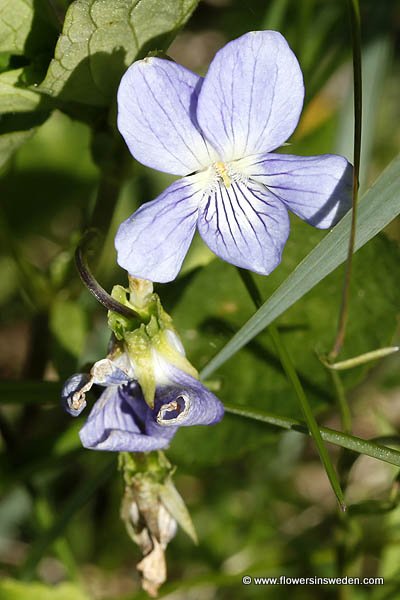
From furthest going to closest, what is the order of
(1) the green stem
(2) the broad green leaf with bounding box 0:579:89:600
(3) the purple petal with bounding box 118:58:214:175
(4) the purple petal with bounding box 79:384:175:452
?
A: (2) the broad green leaf with bounding box 0:579:89:600, (1) the green stem, (4) the purple petal with bounding box 79:384:175:452, (3) the purple petal with bounding box 118:58:214:175

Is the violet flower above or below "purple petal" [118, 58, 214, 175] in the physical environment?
below

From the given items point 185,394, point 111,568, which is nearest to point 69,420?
point 111,568

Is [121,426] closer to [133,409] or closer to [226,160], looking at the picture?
[133,409]

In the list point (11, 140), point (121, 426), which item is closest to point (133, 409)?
point (121, 426)

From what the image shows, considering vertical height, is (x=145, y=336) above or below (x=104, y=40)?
below

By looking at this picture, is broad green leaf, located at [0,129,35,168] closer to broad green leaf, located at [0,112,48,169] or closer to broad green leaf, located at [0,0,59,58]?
broad green leaf, located at [0,112,48,169]

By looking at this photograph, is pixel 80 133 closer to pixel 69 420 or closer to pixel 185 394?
pixel 69 420

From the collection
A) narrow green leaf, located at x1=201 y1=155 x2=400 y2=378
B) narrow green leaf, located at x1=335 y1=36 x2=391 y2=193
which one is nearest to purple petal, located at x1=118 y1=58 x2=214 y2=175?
narrow green leaf, located at x1=201 y1=155 x2=400 y2=378

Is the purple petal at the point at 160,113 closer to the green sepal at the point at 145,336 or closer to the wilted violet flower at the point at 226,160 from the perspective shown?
the wilted violet flower at the point at 226,160
